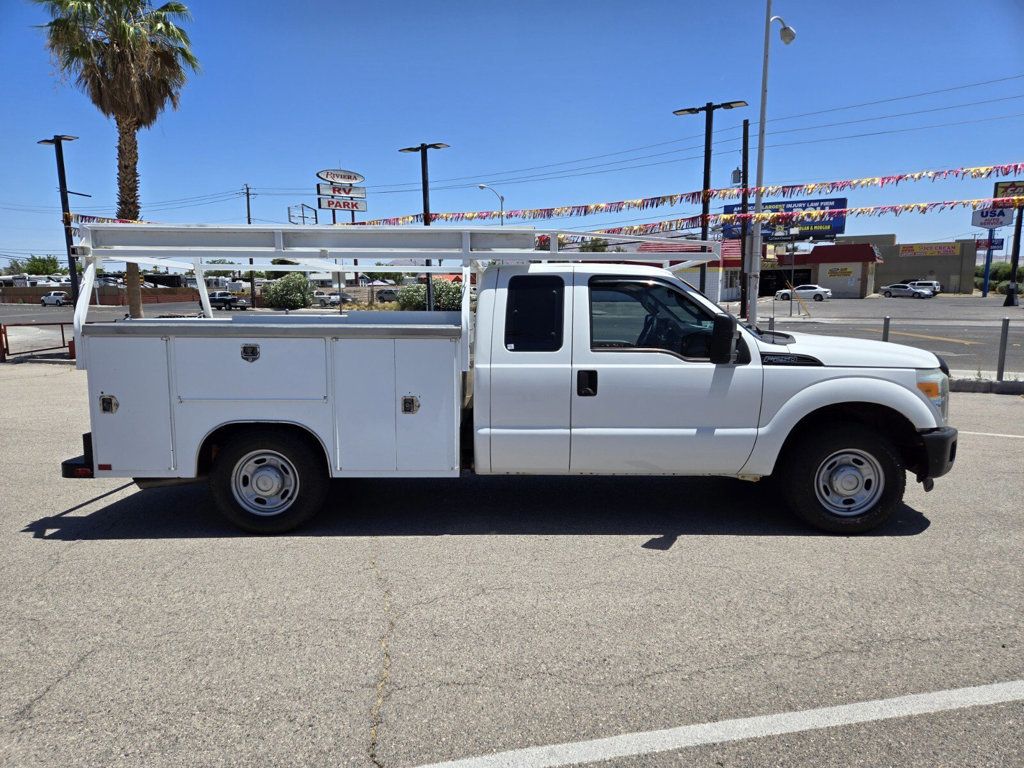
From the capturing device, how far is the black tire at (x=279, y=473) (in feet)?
16.6

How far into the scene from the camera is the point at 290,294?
39.5 meters

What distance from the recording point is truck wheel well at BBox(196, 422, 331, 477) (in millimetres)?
5090

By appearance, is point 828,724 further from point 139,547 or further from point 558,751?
point 139,547

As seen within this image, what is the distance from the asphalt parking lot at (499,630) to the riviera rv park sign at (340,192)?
1714 inches

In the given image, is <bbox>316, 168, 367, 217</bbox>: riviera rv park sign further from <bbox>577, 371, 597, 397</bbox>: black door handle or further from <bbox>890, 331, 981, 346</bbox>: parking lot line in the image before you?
<bbox>577, 371, 597, 397</bbox>: black door handle

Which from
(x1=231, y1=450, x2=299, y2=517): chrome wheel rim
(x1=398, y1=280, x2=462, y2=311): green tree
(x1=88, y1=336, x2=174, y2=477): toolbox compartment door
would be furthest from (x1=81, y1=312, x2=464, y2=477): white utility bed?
(x1=398, y1=280, x2=462, y2=311): green tree

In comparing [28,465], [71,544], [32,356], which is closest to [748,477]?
[71,544]

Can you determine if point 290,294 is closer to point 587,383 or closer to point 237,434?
point 237,434

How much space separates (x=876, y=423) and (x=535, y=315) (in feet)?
8.68

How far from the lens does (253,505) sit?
204 inches

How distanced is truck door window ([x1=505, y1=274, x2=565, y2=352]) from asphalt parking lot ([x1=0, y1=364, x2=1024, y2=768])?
4.50 feet

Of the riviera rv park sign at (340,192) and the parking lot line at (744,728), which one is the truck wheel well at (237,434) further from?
the riviera rv park sign at (340,192)

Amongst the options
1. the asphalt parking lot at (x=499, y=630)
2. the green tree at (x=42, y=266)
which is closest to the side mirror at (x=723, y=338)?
the asphalt parking lot at (x=499, y=630)

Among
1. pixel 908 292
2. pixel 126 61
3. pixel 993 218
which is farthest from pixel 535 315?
pixel 908 292
